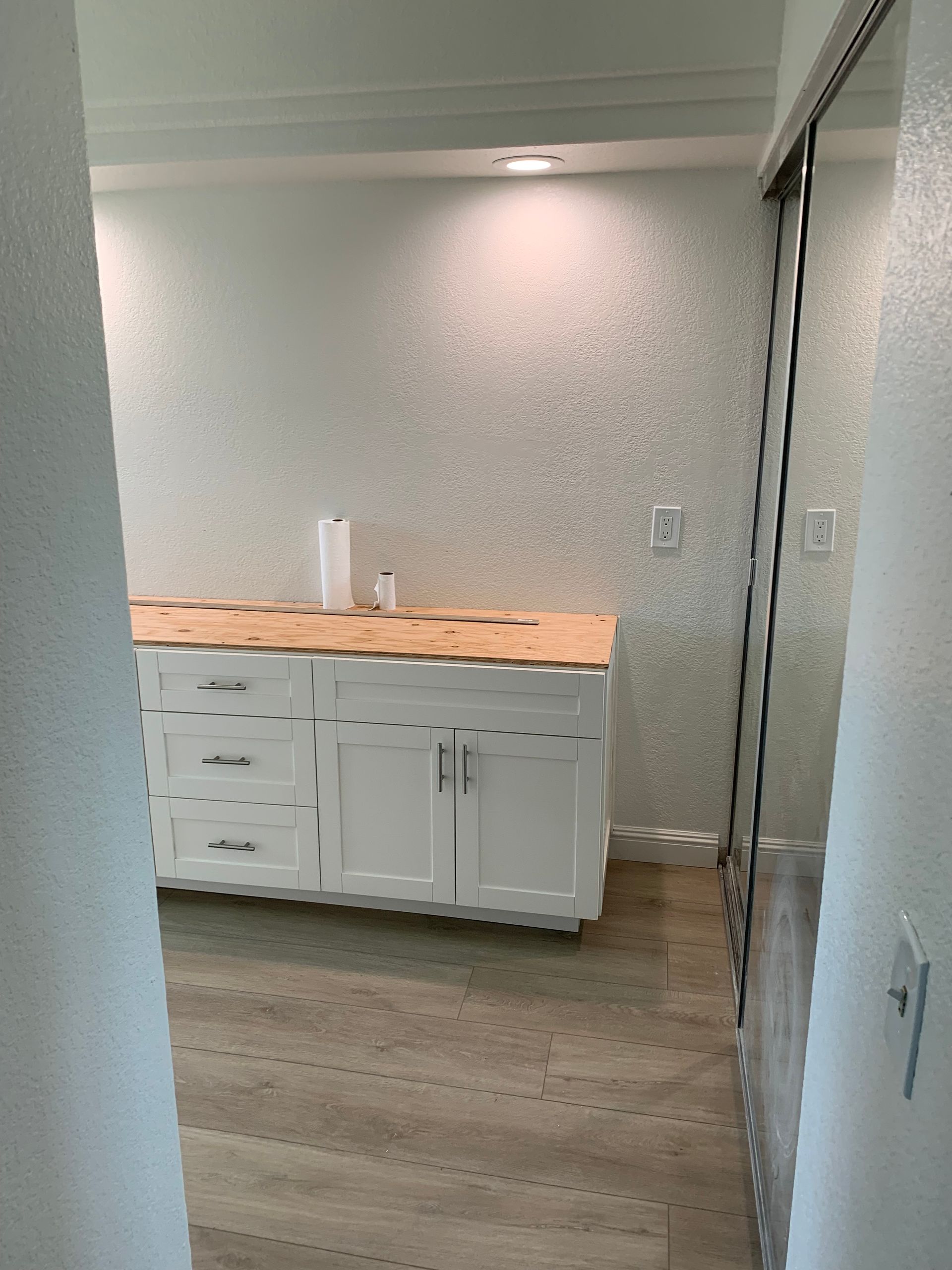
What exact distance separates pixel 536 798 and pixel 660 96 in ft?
6.05

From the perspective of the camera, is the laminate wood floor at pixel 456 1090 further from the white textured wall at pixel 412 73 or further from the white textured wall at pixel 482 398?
the white textured wall at pixel 412 73

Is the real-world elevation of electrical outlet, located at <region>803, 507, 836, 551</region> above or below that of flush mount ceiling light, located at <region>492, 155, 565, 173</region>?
below

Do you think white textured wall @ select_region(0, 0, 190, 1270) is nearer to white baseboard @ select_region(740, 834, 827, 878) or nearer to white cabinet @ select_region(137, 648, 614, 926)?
white baseboard @ select_region(740, 834, 827, 878)

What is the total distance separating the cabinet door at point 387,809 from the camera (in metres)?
2.55

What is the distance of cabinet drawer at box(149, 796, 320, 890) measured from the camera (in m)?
2.68

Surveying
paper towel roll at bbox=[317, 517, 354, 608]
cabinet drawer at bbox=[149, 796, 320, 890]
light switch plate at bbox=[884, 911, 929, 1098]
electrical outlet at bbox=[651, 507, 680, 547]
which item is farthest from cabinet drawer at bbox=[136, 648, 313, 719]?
light switch plate at bbox=[884, 911, 929, 1098]

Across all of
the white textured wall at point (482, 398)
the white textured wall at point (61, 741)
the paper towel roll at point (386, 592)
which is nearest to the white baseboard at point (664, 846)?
the white textured wall at point (482, 398)

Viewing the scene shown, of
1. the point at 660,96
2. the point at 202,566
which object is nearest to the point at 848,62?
the point at 660,96

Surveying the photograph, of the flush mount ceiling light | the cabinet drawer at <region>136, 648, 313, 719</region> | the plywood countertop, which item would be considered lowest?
the cabinet drawer at <region>136, 648, 313, 719</region>

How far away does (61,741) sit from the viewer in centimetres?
94

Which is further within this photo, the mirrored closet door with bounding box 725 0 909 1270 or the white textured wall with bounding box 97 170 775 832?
the white textured wall with bounding box 97 170 775 832

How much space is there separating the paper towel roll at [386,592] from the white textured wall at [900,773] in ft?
7.06

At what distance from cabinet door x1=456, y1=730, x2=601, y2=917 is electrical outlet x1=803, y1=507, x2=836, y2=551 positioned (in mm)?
972

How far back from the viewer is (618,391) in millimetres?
2793
